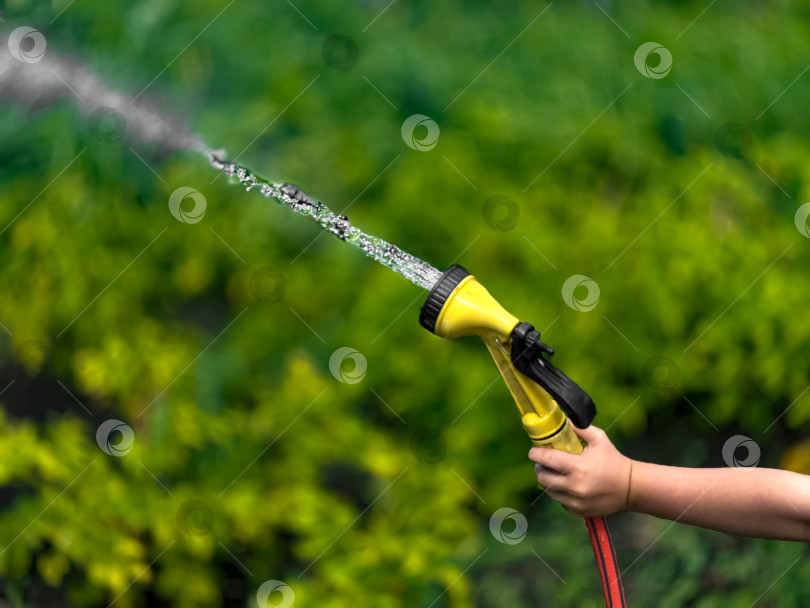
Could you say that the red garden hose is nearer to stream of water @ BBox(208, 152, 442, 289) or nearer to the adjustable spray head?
the adjustable spray head

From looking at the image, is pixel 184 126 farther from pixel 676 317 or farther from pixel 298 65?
pixel 676 317

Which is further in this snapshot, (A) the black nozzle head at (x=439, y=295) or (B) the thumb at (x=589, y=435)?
(B) the thumb at (x=589, y=435)

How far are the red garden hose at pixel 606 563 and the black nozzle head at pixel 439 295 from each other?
1.65ft

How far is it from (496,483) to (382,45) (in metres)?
1.36

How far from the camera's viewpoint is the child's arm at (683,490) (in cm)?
150

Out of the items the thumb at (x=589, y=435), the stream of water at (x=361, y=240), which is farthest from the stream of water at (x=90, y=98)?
the thumb at (x=589, y=435)

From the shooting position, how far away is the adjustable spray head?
135 cm

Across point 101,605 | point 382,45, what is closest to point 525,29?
point 382,45

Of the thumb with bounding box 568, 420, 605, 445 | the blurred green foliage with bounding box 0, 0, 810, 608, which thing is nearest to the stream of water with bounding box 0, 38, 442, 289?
the blurred green foliage with bounding box 0, 0, 810, 608

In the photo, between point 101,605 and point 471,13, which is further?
point 471,13

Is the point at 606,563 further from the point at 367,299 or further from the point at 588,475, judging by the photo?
the point at 367,299

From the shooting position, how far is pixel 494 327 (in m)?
1.36

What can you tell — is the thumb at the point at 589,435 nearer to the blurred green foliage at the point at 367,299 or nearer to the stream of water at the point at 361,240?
the stream of water at the point at 361,240

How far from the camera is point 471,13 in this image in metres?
3.00
